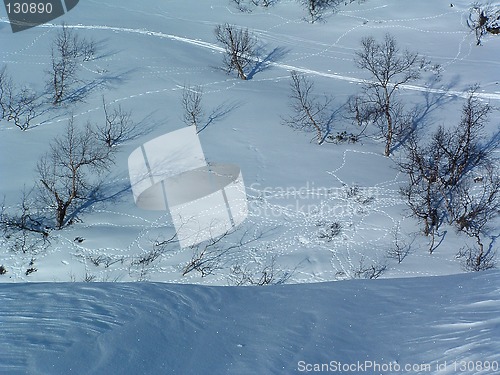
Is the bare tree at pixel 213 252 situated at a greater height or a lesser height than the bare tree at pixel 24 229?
lesser

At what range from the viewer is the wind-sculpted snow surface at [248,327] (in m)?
4.78

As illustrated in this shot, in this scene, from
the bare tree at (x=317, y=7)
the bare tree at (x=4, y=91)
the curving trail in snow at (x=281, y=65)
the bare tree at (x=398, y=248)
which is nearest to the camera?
the bare tree at (x=398, y=248)

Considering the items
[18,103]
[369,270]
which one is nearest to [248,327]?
[369,270]

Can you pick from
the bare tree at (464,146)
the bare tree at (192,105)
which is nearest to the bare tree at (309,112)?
the bare tree at (192,105)

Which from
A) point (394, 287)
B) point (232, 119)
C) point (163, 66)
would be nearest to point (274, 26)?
point (163, 66)

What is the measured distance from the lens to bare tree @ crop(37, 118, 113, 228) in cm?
1789

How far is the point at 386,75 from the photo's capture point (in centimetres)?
2291

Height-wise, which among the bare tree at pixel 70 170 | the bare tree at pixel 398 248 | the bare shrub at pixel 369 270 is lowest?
the bare shrub at pixel 369 270

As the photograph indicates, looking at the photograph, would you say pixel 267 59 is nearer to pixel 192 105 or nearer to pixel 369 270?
pixel 192 105

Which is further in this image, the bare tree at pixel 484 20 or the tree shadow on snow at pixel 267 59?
the bare tree at pixel 484 20

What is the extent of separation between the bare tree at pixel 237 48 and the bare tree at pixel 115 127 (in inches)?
230

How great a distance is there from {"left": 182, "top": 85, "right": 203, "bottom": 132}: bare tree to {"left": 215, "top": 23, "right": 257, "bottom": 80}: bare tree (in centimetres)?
→ 249

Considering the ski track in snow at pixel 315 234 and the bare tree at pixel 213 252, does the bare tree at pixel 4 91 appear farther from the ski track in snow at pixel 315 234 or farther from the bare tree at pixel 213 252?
the bare tree at pixel 213 252

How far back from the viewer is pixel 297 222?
17844 mm
